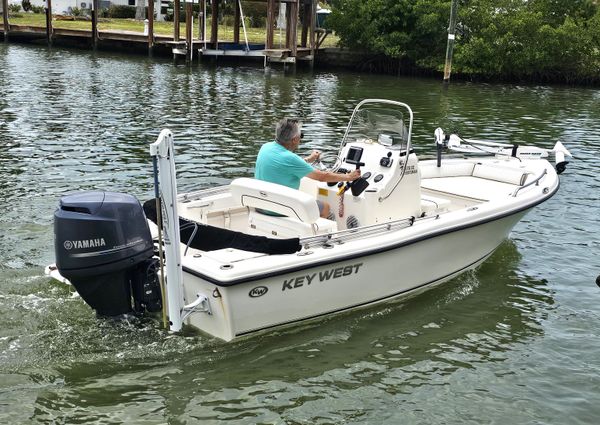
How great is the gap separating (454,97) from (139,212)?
2126cm

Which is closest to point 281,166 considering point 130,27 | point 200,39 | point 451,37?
point 451,37

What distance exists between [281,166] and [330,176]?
51 cm

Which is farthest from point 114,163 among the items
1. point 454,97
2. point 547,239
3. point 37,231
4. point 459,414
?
point 454,97

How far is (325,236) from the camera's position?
20.9 ft

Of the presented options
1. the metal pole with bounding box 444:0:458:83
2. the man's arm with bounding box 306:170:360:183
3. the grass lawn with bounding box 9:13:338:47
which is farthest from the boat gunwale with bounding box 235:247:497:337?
the grass lawn with bounding box 9:13:338:47

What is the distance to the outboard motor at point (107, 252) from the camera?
17.5ft

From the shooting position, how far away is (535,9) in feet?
109

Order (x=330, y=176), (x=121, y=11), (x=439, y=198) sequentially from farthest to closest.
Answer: (x=121, y=11) → (x=439, y=198) → (x=330, y=176)

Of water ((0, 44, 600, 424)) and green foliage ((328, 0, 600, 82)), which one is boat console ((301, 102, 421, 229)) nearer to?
water ((0, 44, 600, 424))

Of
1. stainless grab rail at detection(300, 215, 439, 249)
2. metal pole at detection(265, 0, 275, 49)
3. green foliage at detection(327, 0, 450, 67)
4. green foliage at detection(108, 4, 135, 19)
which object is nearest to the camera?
stainless grab rail at detection(300, 215, 439, 249)

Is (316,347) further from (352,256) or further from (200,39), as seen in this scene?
(200,39)

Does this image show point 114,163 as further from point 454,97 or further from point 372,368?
point 454,97

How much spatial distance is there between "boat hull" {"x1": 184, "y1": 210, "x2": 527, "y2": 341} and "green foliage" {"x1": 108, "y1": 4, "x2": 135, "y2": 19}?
48.1 meters

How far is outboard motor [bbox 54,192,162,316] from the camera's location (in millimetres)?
5324
